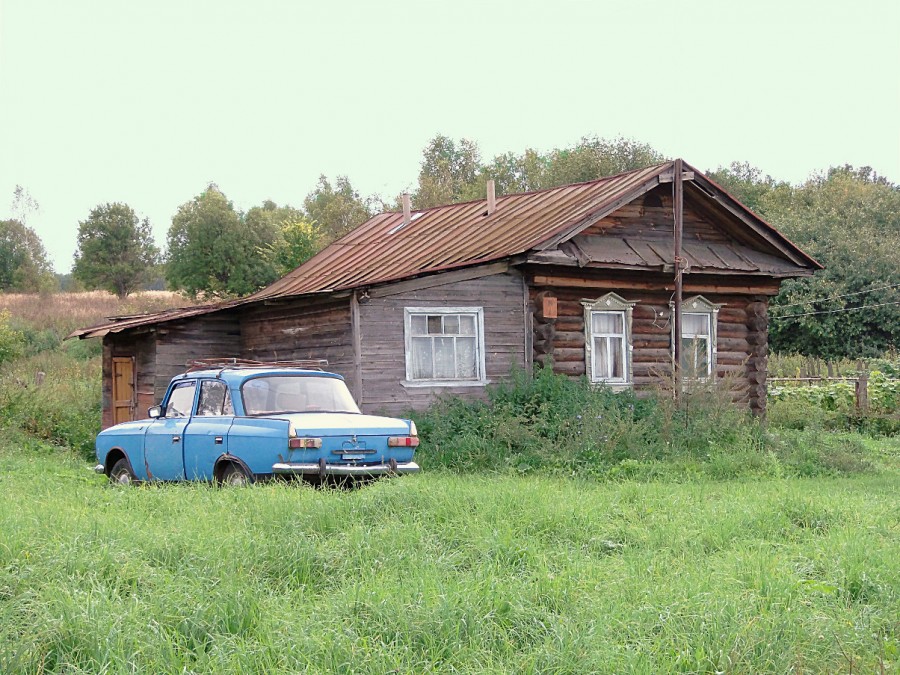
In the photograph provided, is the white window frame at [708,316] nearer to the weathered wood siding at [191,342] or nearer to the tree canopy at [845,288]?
the weathered wood siding at [191,342]

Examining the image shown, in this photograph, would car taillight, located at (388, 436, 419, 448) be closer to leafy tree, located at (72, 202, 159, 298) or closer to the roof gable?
the roof gable

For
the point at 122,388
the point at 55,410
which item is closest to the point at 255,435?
the point at 122,388

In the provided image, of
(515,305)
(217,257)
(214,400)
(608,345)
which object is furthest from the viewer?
(217,257)

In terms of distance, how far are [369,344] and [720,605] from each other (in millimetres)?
11724

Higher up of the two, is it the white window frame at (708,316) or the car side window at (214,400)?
the white window frame at (708,316)

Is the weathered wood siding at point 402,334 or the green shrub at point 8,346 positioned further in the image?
the green shrub at point 8,346

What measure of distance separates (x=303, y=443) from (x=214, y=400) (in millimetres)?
1921

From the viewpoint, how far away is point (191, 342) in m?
20.9

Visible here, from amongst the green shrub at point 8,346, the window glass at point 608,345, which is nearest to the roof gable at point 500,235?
the window glass at point 608,345

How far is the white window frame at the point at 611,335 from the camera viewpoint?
778 inches

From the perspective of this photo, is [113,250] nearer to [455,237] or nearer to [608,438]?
[455,237]

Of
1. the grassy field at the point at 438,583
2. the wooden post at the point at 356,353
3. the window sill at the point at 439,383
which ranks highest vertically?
the wooden post at the point at 356,353

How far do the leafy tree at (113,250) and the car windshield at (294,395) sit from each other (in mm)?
48279

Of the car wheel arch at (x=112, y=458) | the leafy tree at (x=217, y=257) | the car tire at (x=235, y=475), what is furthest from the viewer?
the leafy tree at (x=217, y=257)
